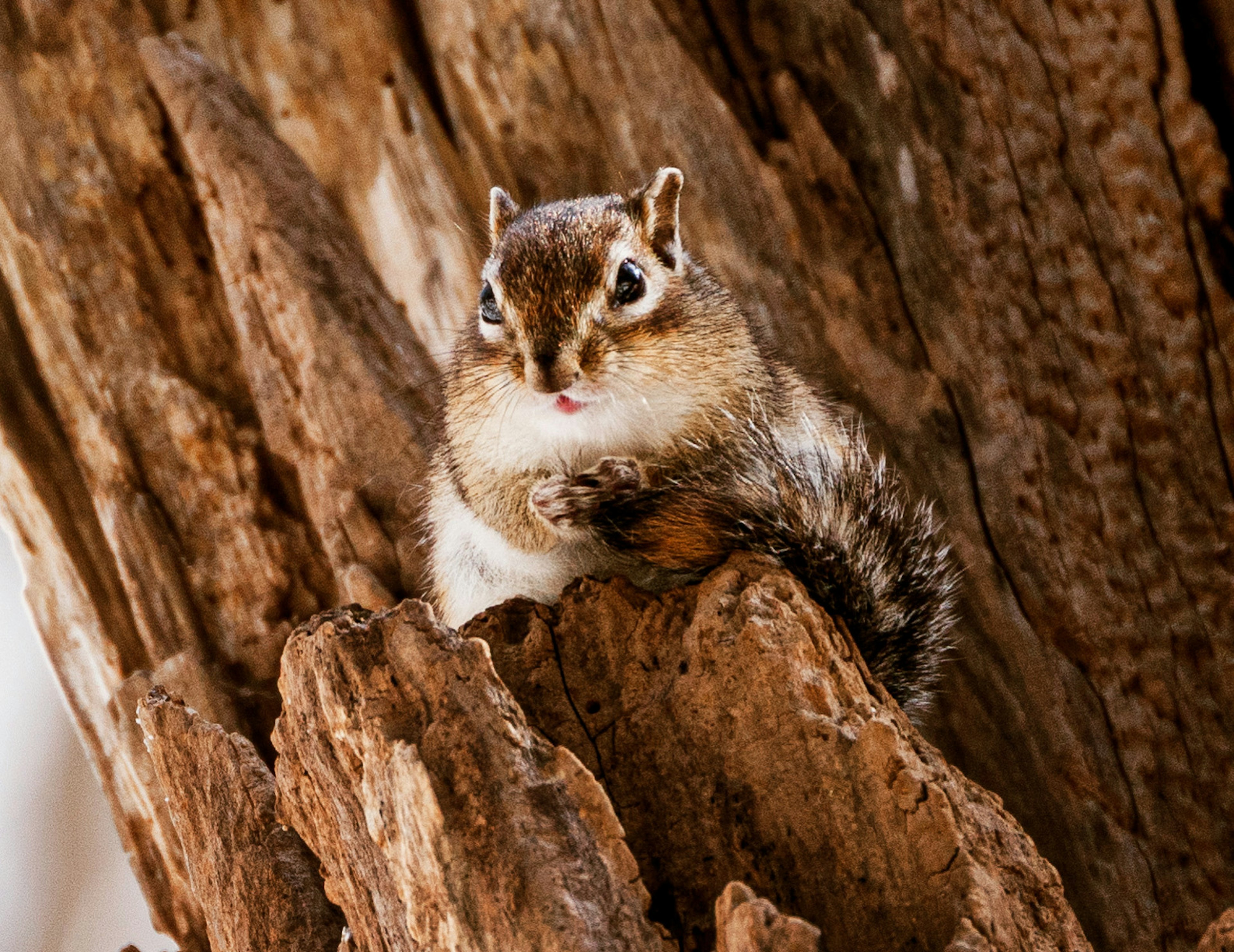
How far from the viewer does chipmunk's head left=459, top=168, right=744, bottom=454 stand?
93.6 inches

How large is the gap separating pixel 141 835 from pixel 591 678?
158 cm

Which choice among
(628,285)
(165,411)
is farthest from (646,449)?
(165,411)

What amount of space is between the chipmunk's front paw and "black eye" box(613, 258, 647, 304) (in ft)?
1.20

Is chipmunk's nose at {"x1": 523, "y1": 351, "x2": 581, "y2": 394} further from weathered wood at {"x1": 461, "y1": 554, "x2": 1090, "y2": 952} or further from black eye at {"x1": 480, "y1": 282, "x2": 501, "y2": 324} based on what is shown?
weathered wood at {"x1": 461, "y1": 554, "x2": 1090, "y2": 952}

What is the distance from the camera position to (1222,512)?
2928mm

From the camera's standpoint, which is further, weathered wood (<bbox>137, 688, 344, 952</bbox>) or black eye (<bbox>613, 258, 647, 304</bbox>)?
black eye (<bbox>613, 258, 647, 304</bbox>)

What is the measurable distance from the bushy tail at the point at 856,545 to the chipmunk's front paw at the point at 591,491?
8.7 inches

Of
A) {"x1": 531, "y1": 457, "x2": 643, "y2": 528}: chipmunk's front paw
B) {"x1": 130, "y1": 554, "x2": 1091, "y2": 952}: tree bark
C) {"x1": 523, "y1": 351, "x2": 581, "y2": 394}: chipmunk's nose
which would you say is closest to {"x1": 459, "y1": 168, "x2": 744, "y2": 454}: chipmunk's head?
{"x1": 523, "y1": 351, "x2": 581, "y2": 394}: chipmunk's nose

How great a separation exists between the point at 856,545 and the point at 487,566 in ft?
3.07

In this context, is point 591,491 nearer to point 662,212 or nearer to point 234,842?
point 662,212

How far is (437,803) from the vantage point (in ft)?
5.62

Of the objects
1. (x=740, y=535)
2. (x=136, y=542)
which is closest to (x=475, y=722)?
(x=740, y=535)

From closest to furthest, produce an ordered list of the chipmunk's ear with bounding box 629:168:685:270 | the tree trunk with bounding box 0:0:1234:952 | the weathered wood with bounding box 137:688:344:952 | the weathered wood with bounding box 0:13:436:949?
the weathered wood with bounding box 137:688:344:952 → the chipmunk's ear with bounding box 629:168:685:270 → the tree trunk with bounding box 0:0:1234:952 → the weathered wood with bounding box 0:13:436:949

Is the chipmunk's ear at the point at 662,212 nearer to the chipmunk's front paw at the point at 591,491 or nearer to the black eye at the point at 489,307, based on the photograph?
the black eye at the point at 489,307
